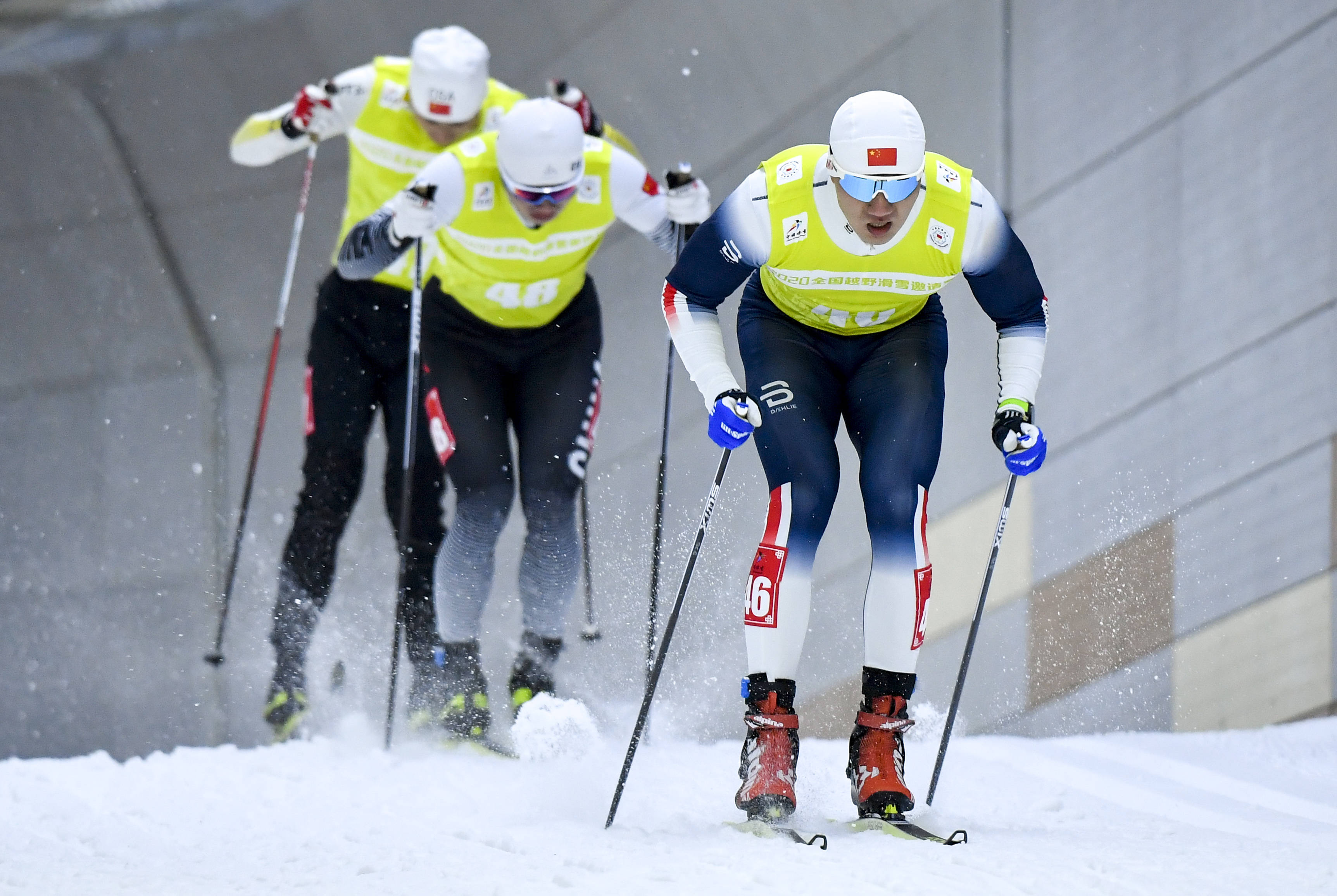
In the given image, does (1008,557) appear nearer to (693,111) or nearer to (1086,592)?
(1086,592)

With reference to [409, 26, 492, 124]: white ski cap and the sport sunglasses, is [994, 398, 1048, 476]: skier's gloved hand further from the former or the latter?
[409, 26, 492, 124]: white ski cap

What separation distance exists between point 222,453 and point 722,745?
3.70 meters

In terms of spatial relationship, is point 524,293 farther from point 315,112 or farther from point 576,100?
point 315,112

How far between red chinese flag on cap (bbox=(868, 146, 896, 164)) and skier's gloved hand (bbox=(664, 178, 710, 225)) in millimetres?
1568

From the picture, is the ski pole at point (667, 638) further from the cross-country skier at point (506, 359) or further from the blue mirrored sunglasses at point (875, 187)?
the cross-country skier at point (506, 359)

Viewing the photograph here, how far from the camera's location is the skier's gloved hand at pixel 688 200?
450 centimetres

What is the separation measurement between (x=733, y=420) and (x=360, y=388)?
2.11m

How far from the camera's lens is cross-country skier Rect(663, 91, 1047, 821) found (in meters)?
3.07

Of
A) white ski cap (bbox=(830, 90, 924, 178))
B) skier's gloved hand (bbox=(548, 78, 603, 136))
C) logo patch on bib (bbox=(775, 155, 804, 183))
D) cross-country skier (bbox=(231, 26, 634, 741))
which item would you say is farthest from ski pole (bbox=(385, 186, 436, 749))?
white ski cap (bbox=(830, 90, 924, 178))

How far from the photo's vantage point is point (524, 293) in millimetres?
4328

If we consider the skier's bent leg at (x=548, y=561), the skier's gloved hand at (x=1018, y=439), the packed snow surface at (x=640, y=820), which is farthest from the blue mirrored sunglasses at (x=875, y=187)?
the skier's bent leg at (x=548, y=561)

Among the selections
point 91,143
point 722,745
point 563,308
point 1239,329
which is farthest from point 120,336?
point 1239,329

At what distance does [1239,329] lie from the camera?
18.7ft

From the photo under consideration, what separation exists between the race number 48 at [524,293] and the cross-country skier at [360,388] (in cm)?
61
